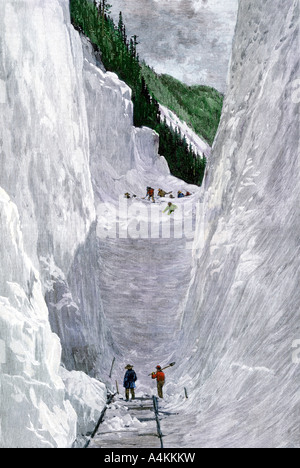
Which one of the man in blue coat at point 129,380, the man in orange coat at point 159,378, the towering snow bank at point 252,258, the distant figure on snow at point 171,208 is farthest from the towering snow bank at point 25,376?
the distant figure on snow at point 171,208

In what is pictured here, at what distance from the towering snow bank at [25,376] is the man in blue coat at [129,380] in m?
0.97

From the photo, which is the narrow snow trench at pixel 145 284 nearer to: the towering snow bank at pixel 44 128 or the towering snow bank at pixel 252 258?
the towering snow bank at pixel 252 258

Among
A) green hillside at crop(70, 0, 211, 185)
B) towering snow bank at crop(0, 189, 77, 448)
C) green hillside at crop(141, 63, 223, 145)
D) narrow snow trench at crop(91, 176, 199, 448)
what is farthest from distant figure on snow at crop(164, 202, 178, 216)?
towering snow bank at crop(0, 189, 77, 448)

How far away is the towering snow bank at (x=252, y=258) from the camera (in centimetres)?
524

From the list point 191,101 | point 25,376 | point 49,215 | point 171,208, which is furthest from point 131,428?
point 191,101

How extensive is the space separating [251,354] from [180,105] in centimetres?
538

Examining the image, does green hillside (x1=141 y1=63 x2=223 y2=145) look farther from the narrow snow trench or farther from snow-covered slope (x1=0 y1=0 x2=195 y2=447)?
the narrow snow trench

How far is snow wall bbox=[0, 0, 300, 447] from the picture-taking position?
528 cm

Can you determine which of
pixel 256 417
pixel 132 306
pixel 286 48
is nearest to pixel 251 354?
pixel 256 417

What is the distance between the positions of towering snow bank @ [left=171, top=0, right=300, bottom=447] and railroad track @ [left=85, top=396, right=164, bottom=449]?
0.45m

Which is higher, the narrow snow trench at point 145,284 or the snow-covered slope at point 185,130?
the snow-covered slope at point 185,130

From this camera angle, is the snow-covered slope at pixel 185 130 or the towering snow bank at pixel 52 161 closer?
the towering snow bank at pixel 52 161
